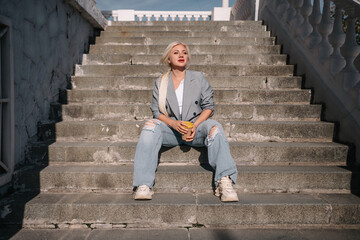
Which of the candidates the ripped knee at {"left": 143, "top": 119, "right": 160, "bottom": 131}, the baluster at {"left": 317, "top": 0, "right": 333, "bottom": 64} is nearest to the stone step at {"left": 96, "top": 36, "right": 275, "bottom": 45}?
the baluster at {"left": 317, "top": 0, "right": 333, "bottom": 64}

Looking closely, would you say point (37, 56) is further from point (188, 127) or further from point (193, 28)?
point (193, 28)

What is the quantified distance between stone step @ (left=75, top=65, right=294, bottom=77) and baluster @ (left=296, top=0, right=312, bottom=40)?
0.52 m

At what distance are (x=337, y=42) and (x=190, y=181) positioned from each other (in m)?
2.55

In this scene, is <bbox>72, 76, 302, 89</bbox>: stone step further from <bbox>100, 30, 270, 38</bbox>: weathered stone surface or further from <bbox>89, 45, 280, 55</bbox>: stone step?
<bbox>100, 30, 270, 38</bbox>: weathered stone surface

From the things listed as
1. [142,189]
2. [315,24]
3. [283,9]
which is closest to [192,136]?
[142,189]

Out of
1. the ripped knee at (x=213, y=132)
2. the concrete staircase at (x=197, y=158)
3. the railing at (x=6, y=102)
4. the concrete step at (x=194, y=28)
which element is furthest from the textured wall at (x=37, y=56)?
the ripped knee at (x=213, y=132)

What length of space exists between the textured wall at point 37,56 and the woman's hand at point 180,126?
1.74m

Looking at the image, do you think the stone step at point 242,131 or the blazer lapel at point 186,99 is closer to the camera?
the blazer lapel at point 186,99

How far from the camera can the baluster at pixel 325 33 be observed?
310cm

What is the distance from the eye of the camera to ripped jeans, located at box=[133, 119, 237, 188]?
2.19 m

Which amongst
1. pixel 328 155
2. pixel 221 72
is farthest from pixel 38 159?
pixel 328 155

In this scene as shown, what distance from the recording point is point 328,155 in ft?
8.50

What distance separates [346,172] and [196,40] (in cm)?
362

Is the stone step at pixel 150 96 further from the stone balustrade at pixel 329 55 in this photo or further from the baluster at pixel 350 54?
the baluster at pixel 350 54
